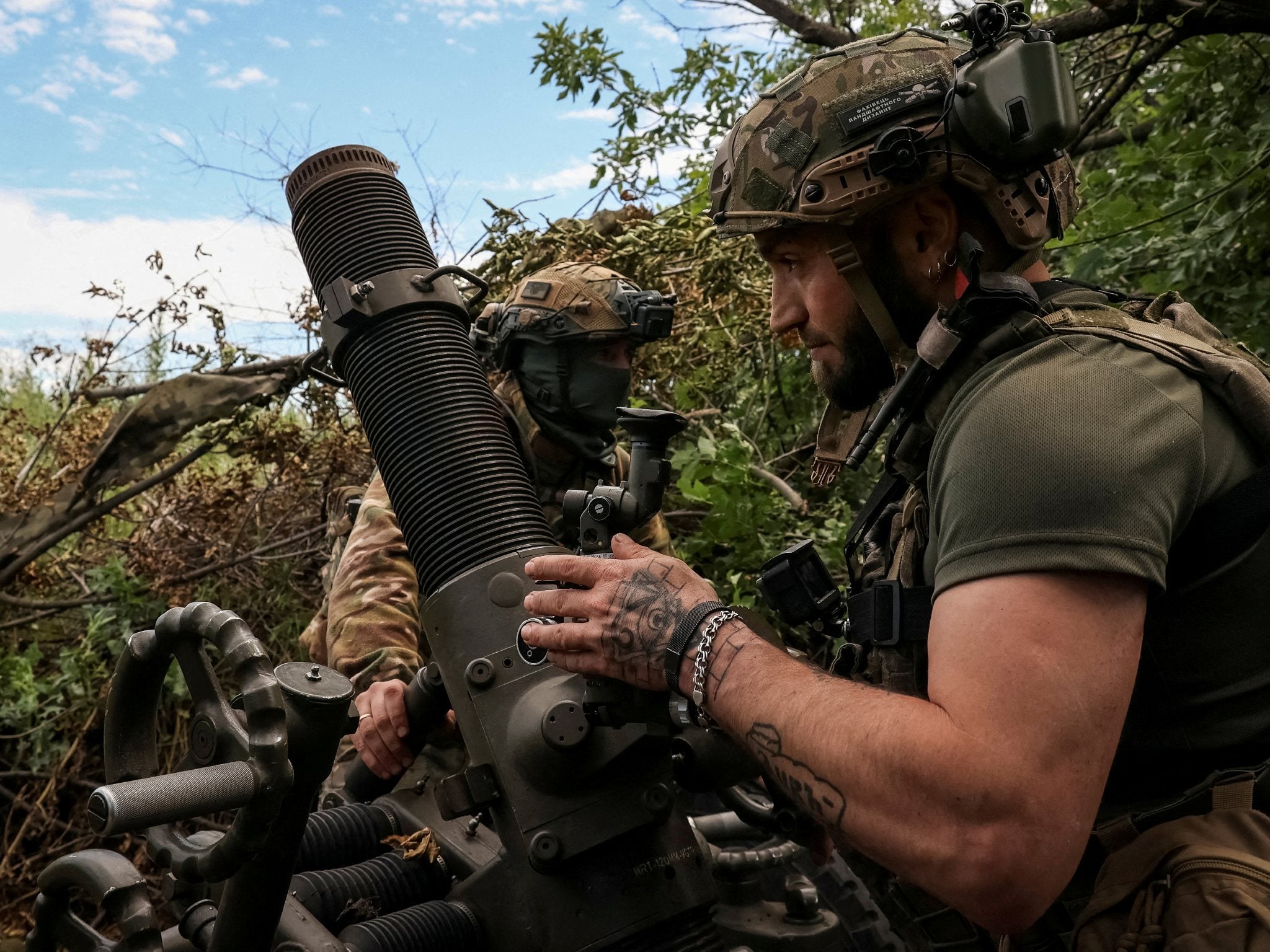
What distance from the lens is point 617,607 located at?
200 cm

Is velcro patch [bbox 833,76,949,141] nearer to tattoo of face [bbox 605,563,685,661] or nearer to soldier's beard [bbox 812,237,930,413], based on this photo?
soldier's beard [bbox 812,237,930,413]

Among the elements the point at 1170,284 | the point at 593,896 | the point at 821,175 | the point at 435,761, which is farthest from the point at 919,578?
the point at 1170,284

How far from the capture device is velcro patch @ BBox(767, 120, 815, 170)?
2119 millimetres

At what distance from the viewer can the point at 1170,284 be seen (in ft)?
15.1

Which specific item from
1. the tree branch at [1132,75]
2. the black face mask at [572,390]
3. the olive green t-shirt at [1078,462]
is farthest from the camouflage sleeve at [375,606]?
the tree branch at [1132,75]

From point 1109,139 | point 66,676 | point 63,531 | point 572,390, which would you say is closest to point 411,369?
point 572,390

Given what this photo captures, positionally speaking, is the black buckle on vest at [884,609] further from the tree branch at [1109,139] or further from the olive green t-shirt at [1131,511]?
the tree branch at [1109,139]

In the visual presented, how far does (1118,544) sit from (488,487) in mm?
1474

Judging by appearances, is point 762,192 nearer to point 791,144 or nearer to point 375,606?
point 791,144

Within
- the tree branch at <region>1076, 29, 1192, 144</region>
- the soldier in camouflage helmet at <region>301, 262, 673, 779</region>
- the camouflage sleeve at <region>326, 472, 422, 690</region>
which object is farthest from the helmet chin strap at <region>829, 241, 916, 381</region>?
the tree branch at <region>1076, 29, 1192, 144</region>

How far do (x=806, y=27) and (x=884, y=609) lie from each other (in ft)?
13.7

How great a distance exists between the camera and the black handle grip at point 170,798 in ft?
5.17

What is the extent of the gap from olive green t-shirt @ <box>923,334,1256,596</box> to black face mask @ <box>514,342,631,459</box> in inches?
105

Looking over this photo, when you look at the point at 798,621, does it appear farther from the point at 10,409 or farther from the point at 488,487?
the point at 10,409
